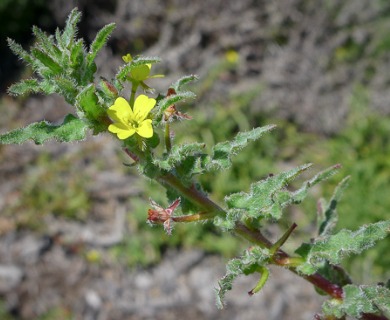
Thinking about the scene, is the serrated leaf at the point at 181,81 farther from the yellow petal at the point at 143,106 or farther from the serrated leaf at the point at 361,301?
the serrated leaf at the point at 361,301

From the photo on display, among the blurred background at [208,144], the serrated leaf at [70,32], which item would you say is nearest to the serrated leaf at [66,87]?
the serrated leaf at [70,32]

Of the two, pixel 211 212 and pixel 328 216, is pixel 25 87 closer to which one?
pixel 211 212

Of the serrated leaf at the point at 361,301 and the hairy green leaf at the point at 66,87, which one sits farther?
the serrated leaf at the point at 361,301

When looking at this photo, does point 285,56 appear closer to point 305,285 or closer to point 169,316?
point 305,285

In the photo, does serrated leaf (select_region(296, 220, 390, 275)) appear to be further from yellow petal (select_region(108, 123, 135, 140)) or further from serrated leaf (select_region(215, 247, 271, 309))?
yellow petal (select_region(108, 123, 135, 140))

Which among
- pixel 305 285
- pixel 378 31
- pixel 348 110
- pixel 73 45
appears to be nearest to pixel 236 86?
pixel 348 110

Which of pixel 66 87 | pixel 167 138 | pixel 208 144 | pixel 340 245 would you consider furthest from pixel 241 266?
pixel 208 144
